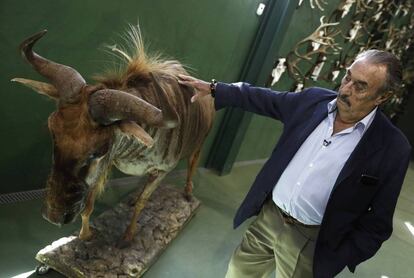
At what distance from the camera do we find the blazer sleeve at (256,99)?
250 cm

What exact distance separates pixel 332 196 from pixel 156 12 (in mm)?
2253

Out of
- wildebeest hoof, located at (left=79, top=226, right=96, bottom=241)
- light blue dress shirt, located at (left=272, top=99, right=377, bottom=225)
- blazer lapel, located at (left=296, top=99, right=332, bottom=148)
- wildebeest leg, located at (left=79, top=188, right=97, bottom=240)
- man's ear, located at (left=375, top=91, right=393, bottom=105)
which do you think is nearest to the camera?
man's ear, located at (left=375, top=91, right=393, bottom=105)

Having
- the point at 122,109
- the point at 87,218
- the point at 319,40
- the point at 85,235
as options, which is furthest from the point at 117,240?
the point at 319,40

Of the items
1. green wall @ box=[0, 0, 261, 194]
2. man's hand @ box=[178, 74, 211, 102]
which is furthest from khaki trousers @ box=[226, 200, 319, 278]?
green wall @ box=[0, 0, 261, 194]

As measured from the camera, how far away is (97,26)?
3.08 metres

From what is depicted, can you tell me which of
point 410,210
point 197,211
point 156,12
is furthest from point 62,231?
point 410,210

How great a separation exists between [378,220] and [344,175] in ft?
1.15

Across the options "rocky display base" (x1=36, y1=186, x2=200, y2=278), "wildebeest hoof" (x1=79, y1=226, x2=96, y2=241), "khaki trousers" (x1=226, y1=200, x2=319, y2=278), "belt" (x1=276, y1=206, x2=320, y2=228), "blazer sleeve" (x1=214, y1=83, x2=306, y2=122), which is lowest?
"rocky display base" (x1=36, y1=186, x2=200, y2=278)

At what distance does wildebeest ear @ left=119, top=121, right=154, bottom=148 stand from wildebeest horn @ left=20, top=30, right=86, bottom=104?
0.29m

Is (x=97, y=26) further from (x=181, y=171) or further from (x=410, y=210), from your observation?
(x=410, y=210)

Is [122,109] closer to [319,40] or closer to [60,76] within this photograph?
[60,76]

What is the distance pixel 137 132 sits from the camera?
204cm

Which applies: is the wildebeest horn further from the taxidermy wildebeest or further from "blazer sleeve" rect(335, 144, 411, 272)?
"blazer sleeve" rect(335, 144, 411, 272)

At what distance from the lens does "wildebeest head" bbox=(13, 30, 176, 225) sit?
1956 mm
